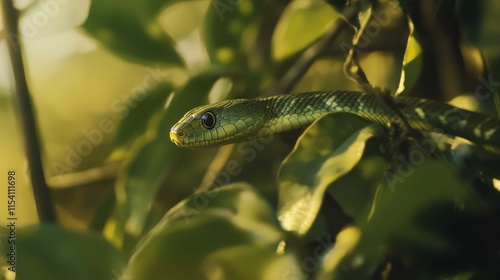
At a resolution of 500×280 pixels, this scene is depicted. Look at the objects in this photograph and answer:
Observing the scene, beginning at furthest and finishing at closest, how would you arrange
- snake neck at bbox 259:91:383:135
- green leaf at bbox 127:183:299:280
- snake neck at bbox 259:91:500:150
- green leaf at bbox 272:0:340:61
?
1. green leaf at bbox 272:0:340:61
2. snake neck at bbox 259:91:383:135
3. snake neck at bbox 259:91:500:150
4. green leaf at bbox 127:183:299:280

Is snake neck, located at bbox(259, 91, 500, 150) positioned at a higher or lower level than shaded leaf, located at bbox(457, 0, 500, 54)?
lower

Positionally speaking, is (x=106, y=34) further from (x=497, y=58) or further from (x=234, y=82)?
(x=497, y=58)

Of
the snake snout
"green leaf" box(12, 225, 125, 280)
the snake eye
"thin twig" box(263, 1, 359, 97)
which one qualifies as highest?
"green leaf" box(12, 225, 125, 280)

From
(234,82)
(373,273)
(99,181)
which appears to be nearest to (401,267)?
(373,273)

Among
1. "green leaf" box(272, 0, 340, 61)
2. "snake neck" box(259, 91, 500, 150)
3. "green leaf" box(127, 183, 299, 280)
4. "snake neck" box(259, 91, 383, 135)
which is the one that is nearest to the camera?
"green leaf" box(127, 183, 299, 280)

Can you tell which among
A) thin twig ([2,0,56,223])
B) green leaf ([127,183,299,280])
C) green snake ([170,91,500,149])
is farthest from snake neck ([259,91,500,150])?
thin twig ([2,0,56,223])

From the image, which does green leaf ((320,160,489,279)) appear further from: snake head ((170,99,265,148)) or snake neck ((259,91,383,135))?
snake head ((170,99,265,148))

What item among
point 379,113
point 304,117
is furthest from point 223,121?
point 379,113

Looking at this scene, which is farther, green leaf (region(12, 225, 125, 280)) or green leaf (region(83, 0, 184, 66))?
green leaf (region(83, 0, 184, 66))
